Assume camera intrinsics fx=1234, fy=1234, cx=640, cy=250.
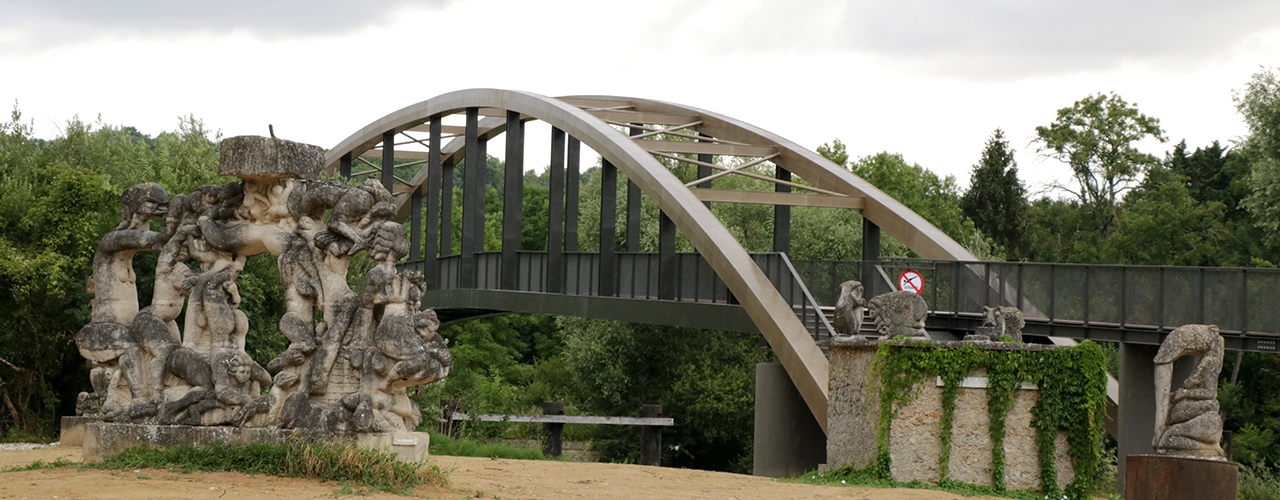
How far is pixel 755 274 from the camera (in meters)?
19.5

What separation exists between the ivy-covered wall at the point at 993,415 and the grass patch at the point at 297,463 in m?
5.19

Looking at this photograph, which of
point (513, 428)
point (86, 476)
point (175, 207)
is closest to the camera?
point (86, 476)

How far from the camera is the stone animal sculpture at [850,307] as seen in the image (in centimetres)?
1444

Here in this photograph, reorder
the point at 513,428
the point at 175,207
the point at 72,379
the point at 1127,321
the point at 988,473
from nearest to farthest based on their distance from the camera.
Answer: the point at 175,207 < the point at 988,473 < the point at 1127,321 < the point at 72,379 < the point at 513,428

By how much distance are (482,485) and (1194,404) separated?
7165mm

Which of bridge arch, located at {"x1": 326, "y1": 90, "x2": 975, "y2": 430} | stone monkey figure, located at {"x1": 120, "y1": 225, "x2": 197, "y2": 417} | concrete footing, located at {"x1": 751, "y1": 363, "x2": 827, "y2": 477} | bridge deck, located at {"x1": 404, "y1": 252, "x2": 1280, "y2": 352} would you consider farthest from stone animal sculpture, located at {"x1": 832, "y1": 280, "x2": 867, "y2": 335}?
stone monkey figure, located at {"x1": 120, "y1": 225, "x2": 197, "y2": 417}

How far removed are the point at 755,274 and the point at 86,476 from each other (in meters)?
11.9

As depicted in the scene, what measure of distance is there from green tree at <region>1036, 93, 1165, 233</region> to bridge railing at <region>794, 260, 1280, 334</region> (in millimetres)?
30219

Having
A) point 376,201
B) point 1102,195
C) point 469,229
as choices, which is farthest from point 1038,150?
point 376,201

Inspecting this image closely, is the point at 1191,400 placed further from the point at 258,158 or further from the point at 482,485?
the point at 258,158

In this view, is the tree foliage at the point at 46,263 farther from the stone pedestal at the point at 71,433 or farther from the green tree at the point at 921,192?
the green tree at the point at 921,192

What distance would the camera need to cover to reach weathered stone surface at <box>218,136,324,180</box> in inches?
406

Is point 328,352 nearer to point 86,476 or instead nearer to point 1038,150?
point 86,476

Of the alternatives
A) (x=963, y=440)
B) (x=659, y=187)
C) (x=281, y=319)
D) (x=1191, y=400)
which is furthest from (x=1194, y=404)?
(x=659, y=187)
